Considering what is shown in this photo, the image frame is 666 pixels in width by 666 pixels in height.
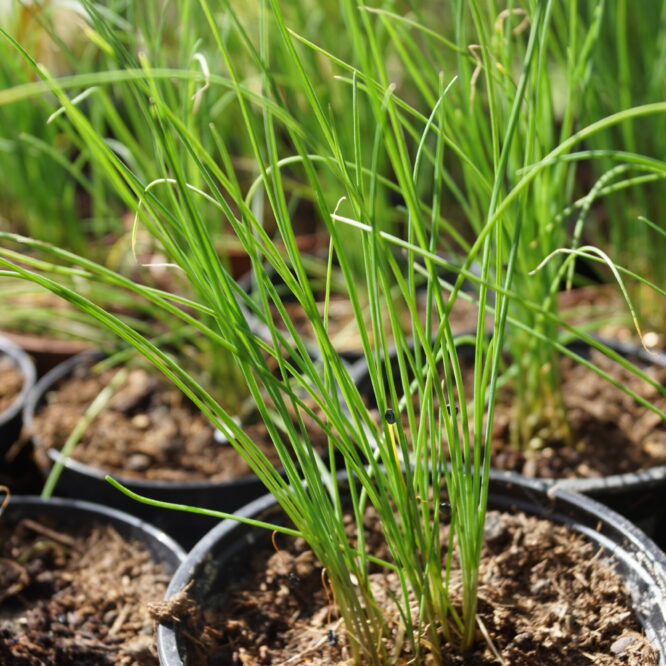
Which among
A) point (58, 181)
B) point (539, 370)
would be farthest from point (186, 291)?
point (539, 370)

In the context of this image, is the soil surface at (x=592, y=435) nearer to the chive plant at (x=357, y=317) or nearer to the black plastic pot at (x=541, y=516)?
the black plastic pot at (x=541, y=516)

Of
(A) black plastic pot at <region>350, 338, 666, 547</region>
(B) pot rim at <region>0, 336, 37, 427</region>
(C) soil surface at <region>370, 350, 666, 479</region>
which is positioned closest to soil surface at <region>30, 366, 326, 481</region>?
(B) pot rim at <region>0, 336, 37, 427</region>

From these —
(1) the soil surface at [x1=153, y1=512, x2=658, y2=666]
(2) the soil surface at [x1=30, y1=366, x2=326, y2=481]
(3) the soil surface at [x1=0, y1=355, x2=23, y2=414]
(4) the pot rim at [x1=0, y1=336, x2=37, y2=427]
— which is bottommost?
(3) the soil surface at [x1=0, y1=355, x2=23, y2=414]

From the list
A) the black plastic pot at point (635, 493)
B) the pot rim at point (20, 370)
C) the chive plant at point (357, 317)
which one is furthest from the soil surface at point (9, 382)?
the black plastic pot at point (635, 493)

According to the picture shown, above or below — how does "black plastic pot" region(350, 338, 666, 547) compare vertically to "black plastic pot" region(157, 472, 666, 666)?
below

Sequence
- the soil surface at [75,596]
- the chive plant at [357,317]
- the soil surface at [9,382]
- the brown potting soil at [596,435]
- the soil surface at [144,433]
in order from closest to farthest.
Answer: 1. the chive plant at [357,317]
2. the soil surface at [75,596]
3. the brown potting soil at [596,435]
4. the soil surface at [144,433]
5. the soil surface at [9,382]

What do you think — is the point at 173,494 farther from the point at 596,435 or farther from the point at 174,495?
the point at 596,435

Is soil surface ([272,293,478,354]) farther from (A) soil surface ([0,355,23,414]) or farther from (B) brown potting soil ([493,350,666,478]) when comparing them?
(A) soil surface ([0,355,23,414])

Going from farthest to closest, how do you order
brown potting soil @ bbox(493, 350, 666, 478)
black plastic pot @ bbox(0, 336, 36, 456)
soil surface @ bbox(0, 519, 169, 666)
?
1. black plastic pot @ bbox(0, 336, 36, 456)
2. brown potting soil @ bbox(493, 350, 666, 478)
3. soil surface @ bbox(0, 519, 169, 666)

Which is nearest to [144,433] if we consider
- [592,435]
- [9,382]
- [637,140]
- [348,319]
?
[9,382]
